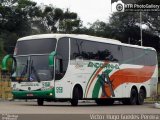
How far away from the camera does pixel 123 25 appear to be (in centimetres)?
9631

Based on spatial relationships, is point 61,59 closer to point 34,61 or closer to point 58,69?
point 58,69

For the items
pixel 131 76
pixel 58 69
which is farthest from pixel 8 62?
pixel 131 76

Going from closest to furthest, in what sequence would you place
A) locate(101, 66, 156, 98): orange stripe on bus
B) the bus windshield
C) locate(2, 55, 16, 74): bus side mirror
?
the bus windshield
locate(2, 55, 16, 74): bus side mirror
locate(101, 66, 156, 98): orange stripe on bus

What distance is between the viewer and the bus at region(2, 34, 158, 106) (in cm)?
2470

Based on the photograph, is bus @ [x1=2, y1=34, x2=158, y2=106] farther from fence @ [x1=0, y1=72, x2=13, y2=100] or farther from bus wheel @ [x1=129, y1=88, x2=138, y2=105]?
fence @ [x1=0, y1=72, x2=13, y2=100]

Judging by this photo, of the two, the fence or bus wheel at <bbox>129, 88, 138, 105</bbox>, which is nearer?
bus wheel at <bbox>129, 88, 138, 105</bbox>

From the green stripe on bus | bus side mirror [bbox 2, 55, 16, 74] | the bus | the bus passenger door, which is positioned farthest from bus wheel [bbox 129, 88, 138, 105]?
bus side mirror [bbox 2, 55, 16, 74]

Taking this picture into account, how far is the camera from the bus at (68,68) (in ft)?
81.0

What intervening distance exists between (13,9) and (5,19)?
216 centimetres

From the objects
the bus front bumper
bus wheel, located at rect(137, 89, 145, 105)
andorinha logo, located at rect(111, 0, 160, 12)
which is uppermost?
andorinha logo, located at rect(111, 0, 160, 12)

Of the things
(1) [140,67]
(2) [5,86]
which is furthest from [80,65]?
(2) [5,86]

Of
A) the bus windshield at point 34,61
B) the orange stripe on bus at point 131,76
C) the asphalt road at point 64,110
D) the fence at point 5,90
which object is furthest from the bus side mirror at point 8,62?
the fence at point 5,90

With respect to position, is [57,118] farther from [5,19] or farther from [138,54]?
[5,19]

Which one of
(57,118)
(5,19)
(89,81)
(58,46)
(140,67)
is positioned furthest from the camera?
(5,19)
